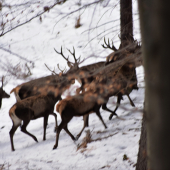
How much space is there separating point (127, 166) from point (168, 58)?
3247mm

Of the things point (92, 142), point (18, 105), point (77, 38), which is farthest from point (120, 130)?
point (77, 38)

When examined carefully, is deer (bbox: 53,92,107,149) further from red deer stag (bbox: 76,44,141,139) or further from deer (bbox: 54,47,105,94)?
red deer stag (bbox: 76,44,141,139)

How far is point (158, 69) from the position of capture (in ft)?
4.29

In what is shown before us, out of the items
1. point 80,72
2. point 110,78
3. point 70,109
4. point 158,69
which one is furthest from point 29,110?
point 158,69

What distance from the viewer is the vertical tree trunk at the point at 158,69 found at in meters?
1.26

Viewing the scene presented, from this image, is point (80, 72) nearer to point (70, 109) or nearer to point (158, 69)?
point (158, 69)

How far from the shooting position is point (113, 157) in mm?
4543

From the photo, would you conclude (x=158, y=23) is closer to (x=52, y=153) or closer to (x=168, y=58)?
(x=168, y=58)

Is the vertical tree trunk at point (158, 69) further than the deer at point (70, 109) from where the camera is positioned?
No

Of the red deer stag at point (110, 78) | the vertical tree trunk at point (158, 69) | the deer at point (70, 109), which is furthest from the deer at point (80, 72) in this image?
the vertical tree trunk at point (158, 69)

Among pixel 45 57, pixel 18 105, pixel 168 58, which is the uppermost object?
pixel 45 57

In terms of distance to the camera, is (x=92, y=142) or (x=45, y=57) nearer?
(x=92, y=142)

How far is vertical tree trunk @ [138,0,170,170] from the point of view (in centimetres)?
126

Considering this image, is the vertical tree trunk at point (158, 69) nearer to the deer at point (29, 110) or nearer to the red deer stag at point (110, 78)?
the red deer stag at point (110, 78)
